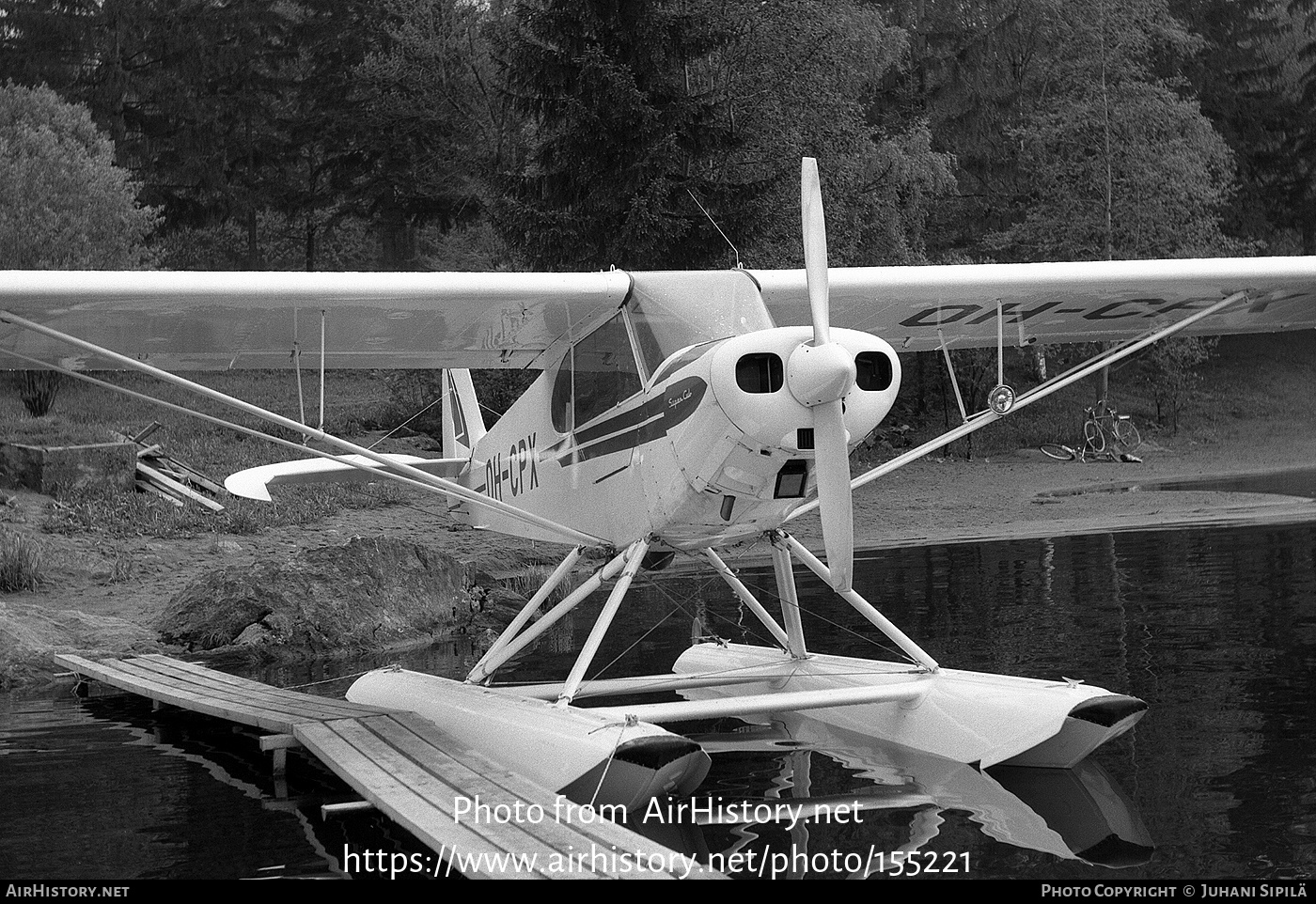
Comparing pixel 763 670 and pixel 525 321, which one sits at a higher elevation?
pixel 525 321

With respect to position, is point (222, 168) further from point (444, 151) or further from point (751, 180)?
point (751, 180)

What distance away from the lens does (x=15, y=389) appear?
28.6 metres

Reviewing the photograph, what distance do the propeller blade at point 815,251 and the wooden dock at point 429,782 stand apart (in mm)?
2254

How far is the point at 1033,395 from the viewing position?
7.40 meters

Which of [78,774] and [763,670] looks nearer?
[78,774]

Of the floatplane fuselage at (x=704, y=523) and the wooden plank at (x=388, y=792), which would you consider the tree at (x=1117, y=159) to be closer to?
the floatplane fuselage at (x=704, y=523)

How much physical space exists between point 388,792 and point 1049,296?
527cm

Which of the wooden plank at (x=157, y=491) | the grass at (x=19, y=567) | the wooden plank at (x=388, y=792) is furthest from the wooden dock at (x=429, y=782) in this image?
the wooden plank at (x=157, y=491)

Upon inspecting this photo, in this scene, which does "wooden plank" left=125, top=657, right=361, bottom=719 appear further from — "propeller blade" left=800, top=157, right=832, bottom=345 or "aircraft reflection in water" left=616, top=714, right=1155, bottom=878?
"propeller blade" left=800, top=157, right=832, bottom=345

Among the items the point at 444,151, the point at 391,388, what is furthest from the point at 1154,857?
the point at 444,151

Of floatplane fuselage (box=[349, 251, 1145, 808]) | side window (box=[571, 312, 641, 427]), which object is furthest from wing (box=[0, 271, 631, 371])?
floatplane fuselage (box=[349, 251, 1145, 808])

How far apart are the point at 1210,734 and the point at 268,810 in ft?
14.4

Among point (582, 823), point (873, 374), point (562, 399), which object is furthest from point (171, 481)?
point (582, 823)

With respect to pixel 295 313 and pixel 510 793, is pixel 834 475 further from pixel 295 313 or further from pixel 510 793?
pixel 295 313
